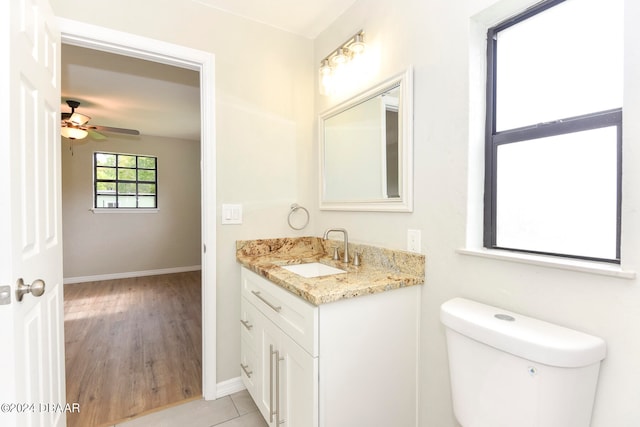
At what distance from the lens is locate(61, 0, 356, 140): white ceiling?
1.84 metres

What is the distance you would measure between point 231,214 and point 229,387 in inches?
43.0

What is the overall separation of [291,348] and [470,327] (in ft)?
2.31

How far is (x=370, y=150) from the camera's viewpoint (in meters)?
1.72

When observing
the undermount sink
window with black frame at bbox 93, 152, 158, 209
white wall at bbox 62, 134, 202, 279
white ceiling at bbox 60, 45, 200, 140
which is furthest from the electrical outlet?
window with black frame at bbox 93, 152, 158, 209

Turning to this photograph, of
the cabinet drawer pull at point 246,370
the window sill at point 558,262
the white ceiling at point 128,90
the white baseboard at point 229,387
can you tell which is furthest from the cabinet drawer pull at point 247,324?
the white ceiling at point 128,90

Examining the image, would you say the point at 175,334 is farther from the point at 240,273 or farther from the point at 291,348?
the point at 291,348

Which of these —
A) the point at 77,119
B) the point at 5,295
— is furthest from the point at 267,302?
the point at 77,119

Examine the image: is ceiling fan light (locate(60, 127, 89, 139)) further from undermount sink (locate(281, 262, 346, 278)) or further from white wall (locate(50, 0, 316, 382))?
undermount sink (locate(281, 262, 346, 278))

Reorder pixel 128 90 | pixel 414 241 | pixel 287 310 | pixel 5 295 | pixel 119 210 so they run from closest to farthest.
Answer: pixel 5 295
pixel 287 310
pixel 414 241
pixel 128 90
pixel 119 210

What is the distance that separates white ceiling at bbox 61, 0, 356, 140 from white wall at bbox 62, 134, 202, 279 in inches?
22.2

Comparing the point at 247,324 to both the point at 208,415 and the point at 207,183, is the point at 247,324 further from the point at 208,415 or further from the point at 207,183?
the point at 207,183

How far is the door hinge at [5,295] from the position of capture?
0.79 m

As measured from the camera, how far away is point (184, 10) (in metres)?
1.73

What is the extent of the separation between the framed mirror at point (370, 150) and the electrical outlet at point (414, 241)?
13 cm
